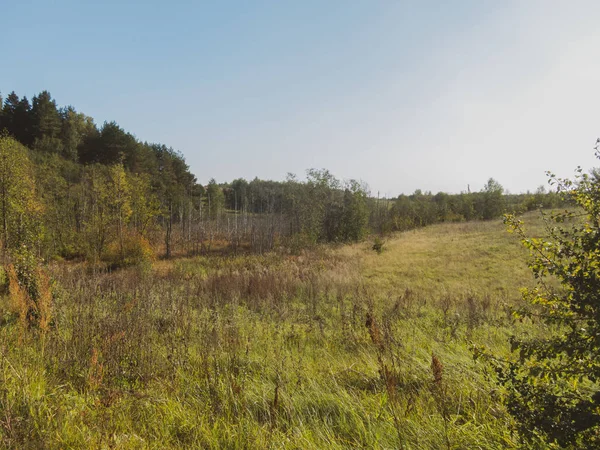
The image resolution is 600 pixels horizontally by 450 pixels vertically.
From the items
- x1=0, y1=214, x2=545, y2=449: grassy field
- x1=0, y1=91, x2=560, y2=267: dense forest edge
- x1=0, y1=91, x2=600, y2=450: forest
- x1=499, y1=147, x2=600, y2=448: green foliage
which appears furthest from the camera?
x1=0, y1=91, x2=560, y2=267: dense forest edge

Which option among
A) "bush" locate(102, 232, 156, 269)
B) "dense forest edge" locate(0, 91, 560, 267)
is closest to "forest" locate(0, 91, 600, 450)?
"dense forest edge" locate(0, 91, 560, 267)

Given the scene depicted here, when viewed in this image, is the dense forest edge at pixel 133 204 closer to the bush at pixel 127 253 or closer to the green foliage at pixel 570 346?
the bush at pixel 127 253

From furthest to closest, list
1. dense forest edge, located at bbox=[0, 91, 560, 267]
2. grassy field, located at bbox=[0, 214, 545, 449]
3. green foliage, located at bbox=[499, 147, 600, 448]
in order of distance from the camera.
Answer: dense forest edge, located at bbox=[0, 91, 560, 267], grassy field, located at bbox=[0, 214, 545, 449], green foliage, located at bbox=[499, 147, 600, 448]

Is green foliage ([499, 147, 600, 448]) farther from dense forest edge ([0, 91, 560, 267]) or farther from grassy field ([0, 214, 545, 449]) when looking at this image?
dense forest edge ([0, 91, 560, 267])

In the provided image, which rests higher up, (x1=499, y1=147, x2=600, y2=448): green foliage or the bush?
(x1=499, y1=147, x2=600, y2=448): green foliage

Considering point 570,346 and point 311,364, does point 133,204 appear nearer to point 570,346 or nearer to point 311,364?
point 311,364

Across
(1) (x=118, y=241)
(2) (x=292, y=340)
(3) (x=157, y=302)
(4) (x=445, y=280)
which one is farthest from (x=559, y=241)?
(1) (x=118, y=241)

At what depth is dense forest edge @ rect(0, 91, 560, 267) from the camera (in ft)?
71.1

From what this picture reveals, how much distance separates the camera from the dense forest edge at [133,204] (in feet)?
71.1

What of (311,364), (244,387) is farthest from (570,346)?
(311,364)

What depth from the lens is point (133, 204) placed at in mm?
26859

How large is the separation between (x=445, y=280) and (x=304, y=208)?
20833 mm

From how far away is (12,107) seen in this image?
4078cm

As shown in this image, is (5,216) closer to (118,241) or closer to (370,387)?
(118,241)
